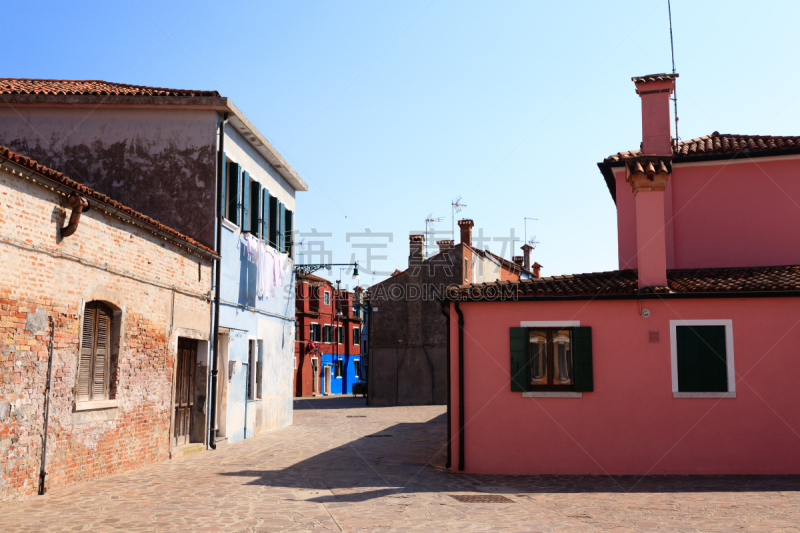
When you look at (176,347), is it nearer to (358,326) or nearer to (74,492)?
(74,492)

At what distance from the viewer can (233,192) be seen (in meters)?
16.1

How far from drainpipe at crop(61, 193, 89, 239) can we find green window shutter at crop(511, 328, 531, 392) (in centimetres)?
715

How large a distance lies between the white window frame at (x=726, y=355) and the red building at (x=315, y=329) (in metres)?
37.7

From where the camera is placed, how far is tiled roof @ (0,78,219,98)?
15094 mm

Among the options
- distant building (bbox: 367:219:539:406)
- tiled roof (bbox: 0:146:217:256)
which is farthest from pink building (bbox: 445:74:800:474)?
distant building (bbox: 367:219:539:406)

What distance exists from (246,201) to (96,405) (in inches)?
299

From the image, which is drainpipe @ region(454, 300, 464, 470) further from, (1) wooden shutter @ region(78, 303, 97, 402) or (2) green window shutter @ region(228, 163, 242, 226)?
(2) green window shutter @ region(228, 163, 242, 226)

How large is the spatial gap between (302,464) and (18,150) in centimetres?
950

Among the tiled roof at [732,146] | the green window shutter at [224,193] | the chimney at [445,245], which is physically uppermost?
the chimney at [445,245]

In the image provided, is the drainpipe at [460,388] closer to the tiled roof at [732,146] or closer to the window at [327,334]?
the tiled roof at [732,146]

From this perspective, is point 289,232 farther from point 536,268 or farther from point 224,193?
point 536,268

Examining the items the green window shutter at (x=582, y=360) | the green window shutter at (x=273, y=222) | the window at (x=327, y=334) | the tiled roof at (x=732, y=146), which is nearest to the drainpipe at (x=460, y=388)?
the green window shutter at (x=582, y=360)

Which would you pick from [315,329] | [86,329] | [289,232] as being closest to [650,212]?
[86,329]

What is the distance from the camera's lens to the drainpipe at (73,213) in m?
9.56
